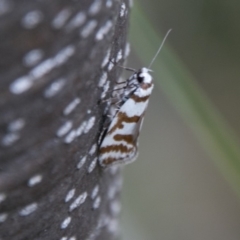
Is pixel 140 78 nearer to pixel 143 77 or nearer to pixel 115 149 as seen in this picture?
pixel 143 77

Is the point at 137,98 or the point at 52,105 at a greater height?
the point at 137,98

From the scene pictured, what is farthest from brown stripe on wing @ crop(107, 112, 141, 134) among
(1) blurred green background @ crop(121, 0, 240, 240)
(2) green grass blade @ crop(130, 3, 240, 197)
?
(1) blurred green background @ crop(121, 0, 240, 240)

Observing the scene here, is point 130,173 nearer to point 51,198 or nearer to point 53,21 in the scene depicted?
point 51,198

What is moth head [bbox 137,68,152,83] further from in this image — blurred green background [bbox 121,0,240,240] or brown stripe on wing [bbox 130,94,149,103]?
blurred green background [bbox 121,0,240,240]

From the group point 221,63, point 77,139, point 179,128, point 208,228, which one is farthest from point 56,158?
point 208,228

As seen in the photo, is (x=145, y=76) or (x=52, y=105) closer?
(x=52, y=105)

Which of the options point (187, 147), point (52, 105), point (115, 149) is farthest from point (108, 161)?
point (187, 147)

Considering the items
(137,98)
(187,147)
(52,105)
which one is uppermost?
(187,147)
